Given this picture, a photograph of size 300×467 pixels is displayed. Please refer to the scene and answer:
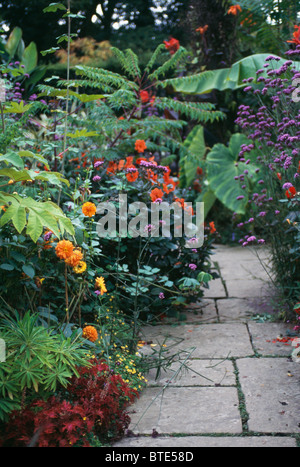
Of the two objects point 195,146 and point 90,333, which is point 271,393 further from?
point 195,146

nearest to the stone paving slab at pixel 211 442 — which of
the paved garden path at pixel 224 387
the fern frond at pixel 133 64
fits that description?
the paved garden path at pixel 224 387

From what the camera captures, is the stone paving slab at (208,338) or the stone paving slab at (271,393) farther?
the stone paving slab at (208,338)

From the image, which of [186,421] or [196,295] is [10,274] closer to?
[186,421]

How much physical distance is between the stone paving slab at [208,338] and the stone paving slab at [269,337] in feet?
0.15

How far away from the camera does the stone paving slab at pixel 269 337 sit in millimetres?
2807

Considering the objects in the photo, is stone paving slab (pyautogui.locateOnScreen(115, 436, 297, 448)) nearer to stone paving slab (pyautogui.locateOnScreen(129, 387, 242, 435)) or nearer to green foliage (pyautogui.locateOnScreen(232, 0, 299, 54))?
stone paving slab (pyautogui.locateOnScreen(129, 387, 242, 435))

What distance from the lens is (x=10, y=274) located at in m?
2.17

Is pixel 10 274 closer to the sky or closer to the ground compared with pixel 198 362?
closer to the sky

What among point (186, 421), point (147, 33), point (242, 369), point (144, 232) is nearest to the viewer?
point (186, 421)

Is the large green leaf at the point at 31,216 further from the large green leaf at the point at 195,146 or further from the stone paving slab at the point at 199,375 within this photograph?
the large green leaf at the point at 195,146

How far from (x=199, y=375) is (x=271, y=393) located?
37 cm

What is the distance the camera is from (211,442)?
1.89m

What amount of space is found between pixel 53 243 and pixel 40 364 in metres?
0.68
